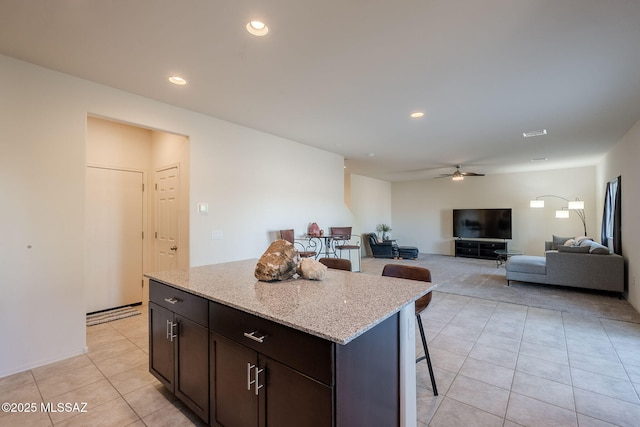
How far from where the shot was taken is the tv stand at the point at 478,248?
28.6 feet

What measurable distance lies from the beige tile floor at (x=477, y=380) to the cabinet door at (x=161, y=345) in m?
0.20

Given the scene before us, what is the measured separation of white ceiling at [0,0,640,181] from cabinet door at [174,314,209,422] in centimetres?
211

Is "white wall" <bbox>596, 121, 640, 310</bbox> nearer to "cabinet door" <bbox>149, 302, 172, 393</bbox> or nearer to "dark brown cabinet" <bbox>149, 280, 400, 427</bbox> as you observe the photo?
"dark brown cabinet" <bbox>149, 280, 400, 427</bbox>

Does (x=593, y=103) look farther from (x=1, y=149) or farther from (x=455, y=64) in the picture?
(x=1, y=149)

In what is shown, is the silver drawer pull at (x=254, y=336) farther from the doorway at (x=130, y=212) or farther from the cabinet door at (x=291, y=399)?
the doorway at (x=130, y=212)

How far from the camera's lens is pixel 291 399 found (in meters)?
1.25

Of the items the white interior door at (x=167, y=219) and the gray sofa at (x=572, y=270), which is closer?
the white interior door at (x=167, y=219)

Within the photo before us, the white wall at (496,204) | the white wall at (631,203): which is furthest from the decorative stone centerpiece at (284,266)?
the white wall at (496,204)

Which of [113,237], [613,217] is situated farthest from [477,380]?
[613,217]

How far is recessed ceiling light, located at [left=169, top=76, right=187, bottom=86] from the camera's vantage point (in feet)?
9.37

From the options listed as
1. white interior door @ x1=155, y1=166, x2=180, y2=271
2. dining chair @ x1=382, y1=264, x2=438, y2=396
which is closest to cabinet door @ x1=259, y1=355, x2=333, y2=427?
dining chair @ x1=382, y1=264, x2=438, y2=396

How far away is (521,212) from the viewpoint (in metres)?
8.68

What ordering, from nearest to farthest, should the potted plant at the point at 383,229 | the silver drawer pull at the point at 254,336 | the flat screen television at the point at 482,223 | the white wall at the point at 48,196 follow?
the silver drawer pull at the point at 254,336 < the white wall at the point at 48,196 < the flat screen television at the point at 482,223 < the potted plant at the point at 383,229

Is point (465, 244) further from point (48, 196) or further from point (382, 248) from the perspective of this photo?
point (48, 196)
